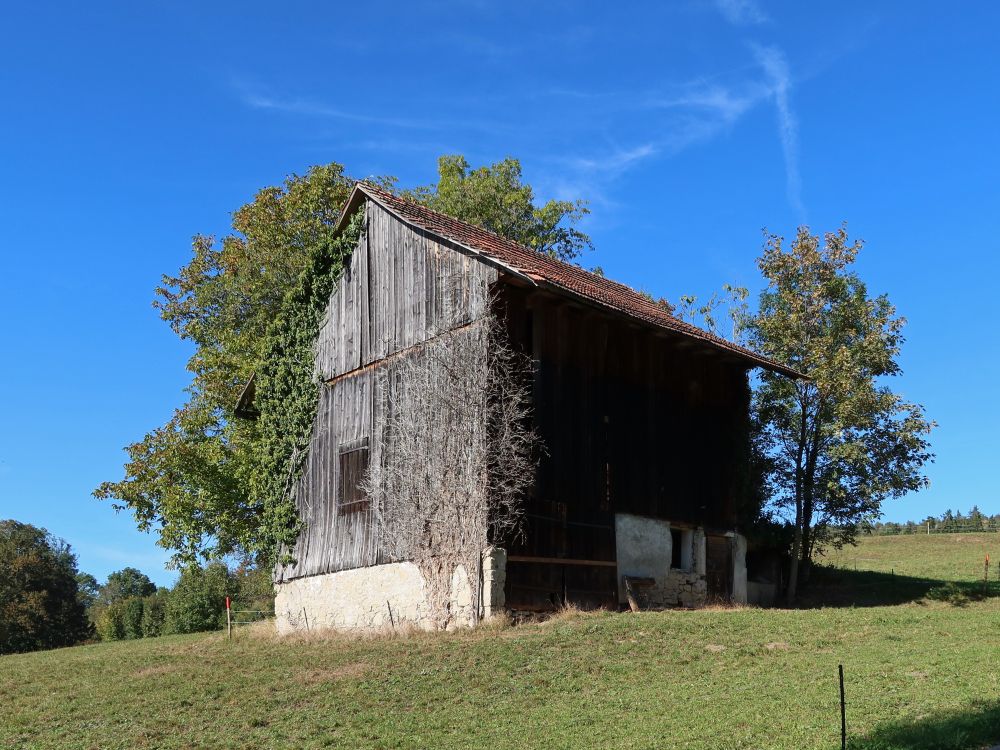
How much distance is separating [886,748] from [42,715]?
528 inches

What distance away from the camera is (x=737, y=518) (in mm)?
28578

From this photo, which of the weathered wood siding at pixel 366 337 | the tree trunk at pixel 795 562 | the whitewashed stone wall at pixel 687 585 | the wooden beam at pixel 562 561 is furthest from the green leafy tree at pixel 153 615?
the wooden beam at pixel 562 561

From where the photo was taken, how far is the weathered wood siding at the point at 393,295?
23.2 metres

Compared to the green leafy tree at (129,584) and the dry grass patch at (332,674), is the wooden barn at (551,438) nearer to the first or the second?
the dry grass patch at (332,674)

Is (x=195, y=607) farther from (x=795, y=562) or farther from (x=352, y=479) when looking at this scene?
(x=795, y=562)

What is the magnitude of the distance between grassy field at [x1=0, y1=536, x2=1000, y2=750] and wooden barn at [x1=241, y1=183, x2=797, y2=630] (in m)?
1.97

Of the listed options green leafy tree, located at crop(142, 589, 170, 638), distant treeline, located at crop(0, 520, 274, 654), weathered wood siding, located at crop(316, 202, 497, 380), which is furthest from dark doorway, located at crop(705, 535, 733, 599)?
green leafy tree, located at crop(142, 589, 170, 638)

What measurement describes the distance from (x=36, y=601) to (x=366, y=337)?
3756 centimetres

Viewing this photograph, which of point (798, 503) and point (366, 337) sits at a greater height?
point (366, 337)

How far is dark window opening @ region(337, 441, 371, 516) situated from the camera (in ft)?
82.9

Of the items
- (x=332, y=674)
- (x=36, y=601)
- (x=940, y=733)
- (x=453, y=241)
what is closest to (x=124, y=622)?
(x=36, y=601)

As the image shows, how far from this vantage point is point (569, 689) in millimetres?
15664

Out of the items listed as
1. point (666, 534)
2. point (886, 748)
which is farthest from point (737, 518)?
point (886, 748)

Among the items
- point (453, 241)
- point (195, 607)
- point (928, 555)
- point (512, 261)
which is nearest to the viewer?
point (512, 261)
